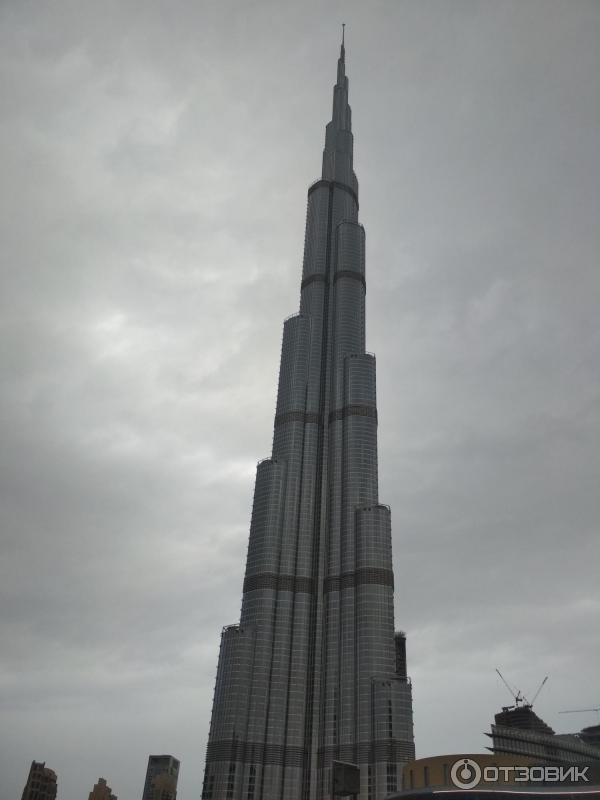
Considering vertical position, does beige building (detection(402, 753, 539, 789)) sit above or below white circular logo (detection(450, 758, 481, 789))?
above

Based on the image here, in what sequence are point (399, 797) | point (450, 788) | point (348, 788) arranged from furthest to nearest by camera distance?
point (399, 797) < point (450, 788) < point (348, 788)

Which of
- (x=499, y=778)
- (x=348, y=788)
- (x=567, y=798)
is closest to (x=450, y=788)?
(x=499, y=778)

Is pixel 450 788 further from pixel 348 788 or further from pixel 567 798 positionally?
pixel 348 788

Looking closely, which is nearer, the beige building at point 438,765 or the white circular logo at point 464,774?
the white circular logo at point 464,774

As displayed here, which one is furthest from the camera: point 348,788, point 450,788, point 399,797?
point 399,797

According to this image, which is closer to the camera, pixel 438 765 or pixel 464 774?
pixel 464 774

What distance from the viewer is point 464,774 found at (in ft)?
414

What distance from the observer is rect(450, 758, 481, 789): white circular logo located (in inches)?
4941

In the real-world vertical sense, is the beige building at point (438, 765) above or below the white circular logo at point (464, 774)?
above

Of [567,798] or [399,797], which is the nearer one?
[567,798]

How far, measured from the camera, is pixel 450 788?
129375mm

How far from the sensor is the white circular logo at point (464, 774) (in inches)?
4941

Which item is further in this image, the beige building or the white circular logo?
the beige building

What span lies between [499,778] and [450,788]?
9.48m
